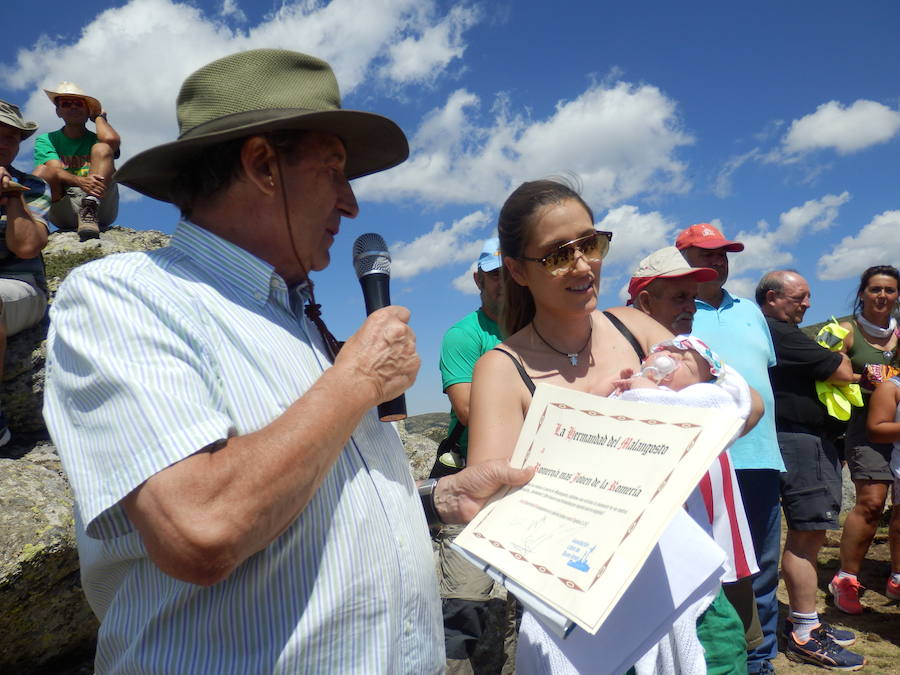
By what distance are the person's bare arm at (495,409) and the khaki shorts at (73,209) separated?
6106 millimetres

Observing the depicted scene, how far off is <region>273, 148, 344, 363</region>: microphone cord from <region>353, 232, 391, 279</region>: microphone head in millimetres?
218

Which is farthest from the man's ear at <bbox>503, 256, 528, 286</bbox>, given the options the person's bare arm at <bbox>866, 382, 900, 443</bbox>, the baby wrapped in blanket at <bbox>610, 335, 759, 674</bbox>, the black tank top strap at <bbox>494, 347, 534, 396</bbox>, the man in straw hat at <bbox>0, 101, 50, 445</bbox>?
the person's bare arm at <bbox>866, 382, 900, 443</bbox>

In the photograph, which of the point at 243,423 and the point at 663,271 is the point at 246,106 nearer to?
the point at 243,423

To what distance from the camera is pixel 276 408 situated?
143cm

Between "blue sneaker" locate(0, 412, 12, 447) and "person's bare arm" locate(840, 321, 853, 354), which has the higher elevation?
"blue sneaker" locate(0, 412, 12, 447)

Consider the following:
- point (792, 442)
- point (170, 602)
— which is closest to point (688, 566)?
point (170, 602)

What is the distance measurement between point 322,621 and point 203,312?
2.36 ft

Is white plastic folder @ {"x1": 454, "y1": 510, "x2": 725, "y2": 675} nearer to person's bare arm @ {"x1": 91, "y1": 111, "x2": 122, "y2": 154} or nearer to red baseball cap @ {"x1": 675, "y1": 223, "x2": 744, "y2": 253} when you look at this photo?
red baseball cap @ {"x1": 675, "y1": 223, "x2": 744, "y2": 253}

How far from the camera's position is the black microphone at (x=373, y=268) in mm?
2004

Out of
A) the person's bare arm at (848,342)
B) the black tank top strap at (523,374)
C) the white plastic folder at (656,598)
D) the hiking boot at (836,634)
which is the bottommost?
the hiking boot at (836,634)

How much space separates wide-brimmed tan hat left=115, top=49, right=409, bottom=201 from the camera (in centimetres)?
167

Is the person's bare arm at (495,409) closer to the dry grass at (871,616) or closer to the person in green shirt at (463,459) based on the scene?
the person in green shirt at (463,459)

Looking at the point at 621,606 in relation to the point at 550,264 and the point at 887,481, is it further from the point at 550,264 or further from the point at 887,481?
the point at 887,481

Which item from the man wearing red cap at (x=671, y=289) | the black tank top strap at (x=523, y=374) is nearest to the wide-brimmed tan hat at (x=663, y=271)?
the man wearing red cap at (x=671, y=289)
